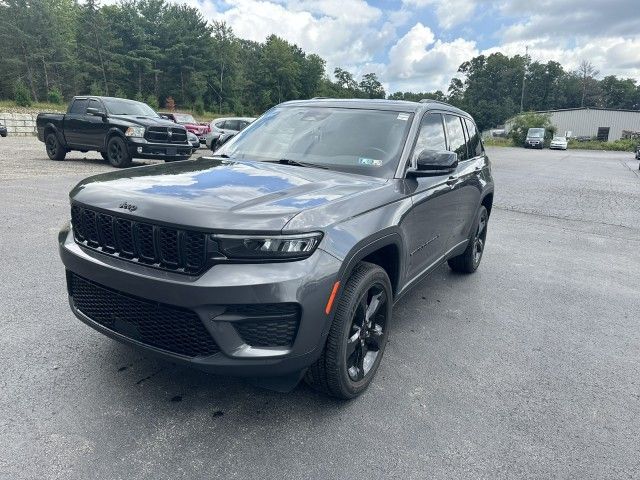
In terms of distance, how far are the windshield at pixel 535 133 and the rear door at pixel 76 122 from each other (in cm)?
5204

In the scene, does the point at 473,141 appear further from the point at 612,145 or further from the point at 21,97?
the point at 612,145

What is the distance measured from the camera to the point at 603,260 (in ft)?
20.9

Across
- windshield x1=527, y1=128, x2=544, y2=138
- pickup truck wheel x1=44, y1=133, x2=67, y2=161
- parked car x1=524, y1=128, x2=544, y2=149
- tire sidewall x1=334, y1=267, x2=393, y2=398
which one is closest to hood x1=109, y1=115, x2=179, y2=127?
pickup truck wheel x1=44, y1=133, x2=67, y2=161

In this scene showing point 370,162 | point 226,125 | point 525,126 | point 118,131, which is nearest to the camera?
point 370,162

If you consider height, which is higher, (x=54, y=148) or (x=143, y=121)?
(x=143, y=121)

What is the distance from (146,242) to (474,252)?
158 inches

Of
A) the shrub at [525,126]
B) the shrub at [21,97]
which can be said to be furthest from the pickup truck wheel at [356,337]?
the shrub at [525,126]

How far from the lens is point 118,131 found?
12.2 m

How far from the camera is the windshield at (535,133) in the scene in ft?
175

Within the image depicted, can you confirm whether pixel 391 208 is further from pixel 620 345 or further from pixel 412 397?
pixel 620 345

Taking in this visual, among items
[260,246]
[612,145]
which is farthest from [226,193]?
[612,145]

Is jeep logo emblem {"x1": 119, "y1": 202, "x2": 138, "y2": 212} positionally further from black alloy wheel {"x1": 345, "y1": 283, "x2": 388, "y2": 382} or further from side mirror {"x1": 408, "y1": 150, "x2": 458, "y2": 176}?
side mirror {"x1": 408, "y1": 150, "x2": 458, "y2": 176}

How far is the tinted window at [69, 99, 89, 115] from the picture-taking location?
12.9 meters

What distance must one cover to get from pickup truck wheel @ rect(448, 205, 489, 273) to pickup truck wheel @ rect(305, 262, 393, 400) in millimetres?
2402
